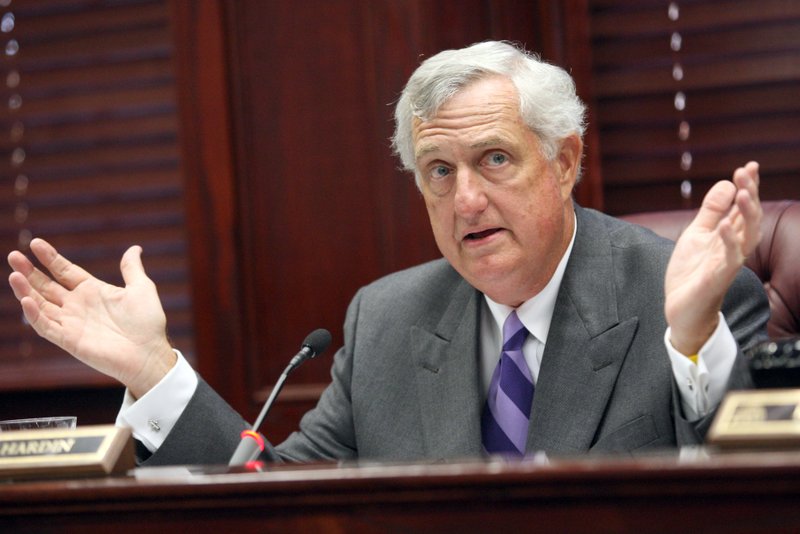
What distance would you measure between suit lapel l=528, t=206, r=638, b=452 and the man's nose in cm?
23

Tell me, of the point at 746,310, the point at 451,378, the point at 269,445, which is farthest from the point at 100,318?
the point at 746,310

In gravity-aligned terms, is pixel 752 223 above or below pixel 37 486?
above

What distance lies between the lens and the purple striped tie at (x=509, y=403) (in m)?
2.01

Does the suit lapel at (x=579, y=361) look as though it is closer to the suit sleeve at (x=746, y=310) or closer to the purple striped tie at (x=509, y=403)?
the purple striped tie at (x=509, y=403)

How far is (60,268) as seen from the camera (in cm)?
201

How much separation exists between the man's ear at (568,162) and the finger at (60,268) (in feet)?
3.17

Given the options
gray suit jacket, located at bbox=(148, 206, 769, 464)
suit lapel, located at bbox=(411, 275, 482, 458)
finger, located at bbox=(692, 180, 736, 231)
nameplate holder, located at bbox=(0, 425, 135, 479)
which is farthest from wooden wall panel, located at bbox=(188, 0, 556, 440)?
nameplate holder, located at bbox=(0, 425, 135, 479)

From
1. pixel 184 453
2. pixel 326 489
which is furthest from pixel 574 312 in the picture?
pixel 326 489

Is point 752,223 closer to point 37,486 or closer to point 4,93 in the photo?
point 37,486

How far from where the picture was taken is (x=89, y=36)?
141 inches

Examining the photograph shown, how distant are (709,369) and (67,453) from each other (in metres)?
0.95

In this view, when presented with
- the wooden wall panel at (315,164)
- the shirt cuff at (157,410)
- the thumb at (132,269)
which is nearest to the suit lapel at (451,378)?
the shirt cuff at (157,410)

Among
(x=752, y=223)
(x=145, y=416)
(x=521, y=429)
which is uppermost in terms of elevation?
(x=752, y=223)

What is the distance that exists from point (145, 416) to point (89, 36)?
6.76 ft
